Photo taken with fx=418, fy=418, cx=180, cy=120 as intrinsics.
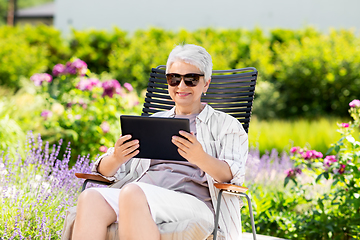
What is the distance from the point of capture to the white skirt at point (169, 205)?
195cm

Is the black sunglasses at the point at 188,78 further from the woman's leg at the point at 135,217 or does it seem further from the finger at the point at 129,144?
the woman's leg at the point at 135,217

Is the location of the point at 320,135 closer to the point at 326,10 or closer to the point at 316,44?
Answer: the point at 316,44

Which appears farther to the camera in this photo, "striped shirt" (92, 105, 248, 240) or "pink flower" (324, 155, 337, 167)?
"pink flower" (324, 155, 337, 167)

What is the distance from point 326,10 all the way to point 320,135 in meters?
7.40

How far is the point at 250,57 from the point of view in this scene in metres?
10.4

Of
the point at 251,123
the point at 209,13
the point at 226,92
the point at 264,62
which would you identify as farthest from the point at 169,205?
the point at 209,13

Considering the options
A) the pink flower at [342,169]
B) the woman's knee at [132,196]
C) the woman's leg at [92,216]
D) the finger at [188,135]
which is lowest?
the woman's leg at [92,216]

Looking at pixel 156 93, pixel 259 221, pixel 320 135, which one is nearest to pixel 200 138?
pixel 156 93

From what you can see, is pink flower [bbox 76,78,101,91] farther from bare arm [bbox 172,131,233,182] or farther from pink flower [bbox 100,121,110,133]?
bare arm [bbox 172,131,233,182]

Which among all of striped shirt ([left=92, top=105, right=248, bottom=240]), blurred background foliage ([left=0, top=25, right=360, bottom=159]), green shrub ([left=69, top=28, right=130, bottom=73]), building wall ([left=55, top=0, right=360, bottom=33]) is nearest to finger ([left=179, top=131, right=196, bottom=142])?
striped shirt ([left=92, top=105, right=248, bottom=240])

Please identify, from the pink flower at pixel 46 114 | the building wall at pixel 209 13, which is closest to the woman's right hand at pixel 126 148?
the pink flower at pixel 46 114

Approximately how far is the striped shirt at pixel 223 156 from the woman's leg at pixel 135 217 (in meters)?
0.42

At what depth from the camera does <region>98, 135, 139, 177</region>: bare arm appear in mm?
2150

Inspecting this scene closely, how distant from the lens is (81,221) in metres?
1.94
